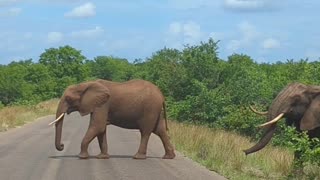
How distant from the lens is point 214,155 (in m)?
19.0

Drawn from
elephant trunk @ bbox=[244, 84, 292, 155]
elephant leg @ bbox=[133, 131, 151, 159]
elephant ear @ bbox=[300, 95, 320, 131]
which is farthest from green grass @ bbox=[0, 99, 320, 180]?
elephant leg @ bbox=[133, 131, 151, 159]

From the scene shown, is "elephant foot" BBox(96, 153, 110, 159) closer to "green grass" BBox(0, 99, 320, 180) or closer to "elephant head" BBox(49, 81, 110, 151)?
"elephant head" BBox(49, 81, 110, 151)

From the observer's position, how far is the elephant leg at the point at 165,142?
19469 mm

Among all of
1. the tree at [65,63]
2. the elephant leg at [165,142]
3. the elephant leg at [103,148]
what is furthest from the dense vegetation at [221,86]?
the tree at [65,63]

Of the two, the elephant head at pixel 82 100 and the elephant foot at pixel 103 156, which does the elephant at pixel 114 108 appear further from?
the elephant foot at pixel 103 156

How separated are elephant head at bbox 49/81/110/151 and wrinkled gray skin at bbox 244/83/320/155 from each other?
512 cm

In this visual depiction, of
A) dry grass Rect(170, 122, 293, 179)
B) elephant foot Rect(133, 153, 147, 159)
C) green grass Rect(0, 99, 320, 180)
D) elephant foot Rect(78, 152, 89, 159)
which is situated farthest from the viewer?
elephant foot Rect(133, 153, 147, 159)

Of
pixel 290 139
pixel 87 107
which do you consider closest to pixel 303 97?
pixel 290 139

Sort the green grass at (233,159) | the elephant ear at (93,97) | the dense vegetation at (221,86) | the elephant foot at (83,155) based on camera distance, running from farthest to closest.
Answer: the dense vegetation at (221,86) → the elephant ear at (93,97) → the elephant foot at (83,155) → the green grass at (233,159)

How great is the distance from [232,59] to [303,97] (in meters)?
24.5

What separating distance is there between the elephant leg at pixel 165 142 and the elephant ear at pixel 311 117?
4.51m

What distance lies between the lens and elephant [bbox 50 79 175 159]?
64.1 ft

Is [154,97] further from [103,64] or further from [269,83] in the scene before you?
[103,64]

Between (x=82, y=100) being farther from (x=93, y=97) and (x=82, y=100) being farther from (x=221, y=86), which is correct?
(x=221, y=86)
